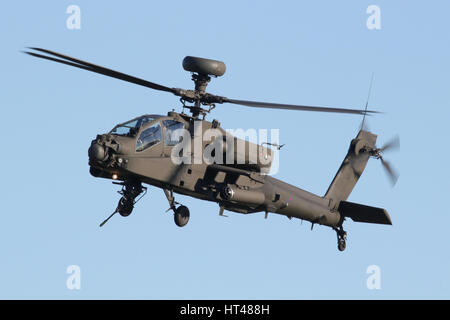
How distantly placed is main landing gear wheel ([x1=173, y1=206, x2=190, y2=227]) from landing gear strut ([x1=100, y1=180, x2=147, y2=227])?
123 centimetres

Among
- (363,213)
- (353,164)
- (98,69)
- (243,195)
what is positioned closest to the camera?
(98,69)

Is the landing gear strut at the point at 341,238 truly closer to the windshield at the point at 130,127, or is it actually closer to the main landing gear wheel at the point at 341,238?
the main landing gear wheel at the point at 341,238

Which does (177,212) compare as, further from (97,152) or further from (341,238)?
(341,238)

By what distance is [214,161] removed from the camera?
28.6 m

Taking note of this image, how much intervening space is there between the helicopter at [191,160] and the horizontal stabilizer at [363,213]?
11 centimetres

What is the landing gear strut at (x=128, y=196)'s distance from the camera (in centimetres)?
2792

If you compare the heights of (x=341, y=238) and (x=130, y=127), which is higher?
(x=130, y=127)

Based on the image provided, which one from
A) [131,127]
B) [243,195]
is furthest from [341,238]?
[131,127]

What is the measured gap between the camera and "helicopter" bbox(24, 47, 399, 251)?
26500 millimetres

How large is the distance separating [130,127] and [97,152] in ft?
5.31

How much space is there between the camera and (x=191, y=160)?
92.1 ft

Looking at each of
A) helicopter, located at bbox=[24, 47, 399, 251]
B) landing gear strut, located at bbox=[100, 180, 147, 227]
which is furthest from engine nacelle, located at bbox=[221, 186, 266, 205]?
landing gear strut, located at bbox=[100, 180, 147, 227]

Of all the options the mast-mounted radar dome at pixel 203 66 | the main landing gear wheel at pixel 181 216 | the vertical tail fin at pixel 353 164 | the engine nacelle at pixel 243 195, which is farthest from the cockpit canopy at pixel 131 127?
the vertical tail fin at pixel 353 164

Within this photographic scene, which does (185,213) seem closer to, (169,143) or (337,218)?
(169,143)
